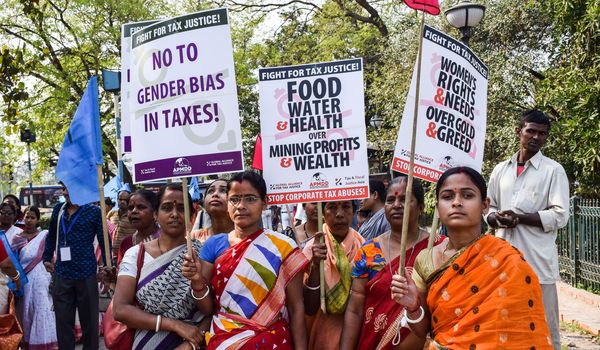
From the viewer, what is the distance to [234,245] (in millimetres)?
3410

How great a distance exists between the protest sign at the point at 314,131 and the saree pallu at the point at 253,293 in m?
0.56

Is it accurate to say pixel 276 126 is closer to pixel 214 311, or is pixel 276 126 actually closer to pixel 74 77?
pixel 214 311

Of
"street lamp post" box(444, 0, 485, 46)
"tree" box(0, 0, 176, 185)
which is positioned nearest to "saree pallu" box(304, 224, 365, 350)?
"street lamp post" box(444, 0, 485, 46)

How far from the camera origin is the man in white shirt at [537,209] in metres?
4.41

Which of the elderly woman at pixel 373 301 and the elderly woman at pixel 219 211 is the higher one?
the elderly woman at pixel 219 211

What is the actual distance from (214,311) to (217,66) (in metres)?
1.32

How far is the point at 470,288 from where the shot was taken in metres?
2.68

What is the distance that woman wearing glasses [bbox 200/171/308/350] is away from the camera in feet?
10.6

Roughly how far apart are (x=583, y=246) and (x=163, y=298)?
24.7ft

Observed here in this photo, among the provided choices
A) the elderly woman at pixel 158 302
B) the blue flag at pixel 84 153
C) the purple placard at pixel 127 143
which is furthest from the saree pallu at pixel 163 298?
the purple placard at pixel 127 143

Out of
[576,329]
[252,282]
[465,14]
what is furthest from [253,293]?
[465,14]

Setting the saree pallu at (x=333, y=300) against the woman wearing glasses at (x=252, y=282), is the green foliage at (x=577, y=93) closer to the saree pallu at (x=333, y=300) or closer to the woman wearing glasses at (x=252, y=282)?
the saree pallu at (x=333, y=300)

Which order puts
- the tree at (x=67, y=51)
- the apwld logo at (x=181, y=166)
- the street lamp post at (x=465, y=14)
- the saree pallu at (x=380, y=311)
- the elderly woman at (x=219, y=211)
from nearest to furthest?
1. the saree pallu at (x=380, y=311)
2. the apwld logo at (x=181, y=166)
3. the elderly woman at (x=219, y=211)
4. the street lamp post at (x=465, y=14)
5. the tree at (x=67, y=51)

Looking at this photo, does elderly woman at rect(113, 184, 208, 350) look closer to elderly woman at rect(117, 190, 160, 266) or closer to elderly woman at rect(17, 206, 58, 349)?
elderly woman at rect(117, 190, 160, 266)
